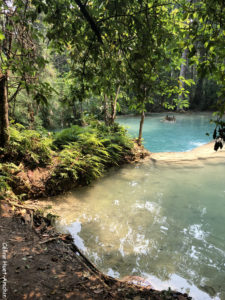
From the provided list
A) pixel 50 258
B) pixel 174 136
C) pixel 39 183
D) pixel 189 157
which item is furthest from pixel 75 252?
pixel 174 136

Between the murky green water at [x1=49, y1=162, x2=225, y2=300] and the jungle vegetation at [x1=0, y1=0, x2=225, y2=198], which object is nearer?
the jungle vegetation at [x1=0, y1=0, x2=225, y2=198]

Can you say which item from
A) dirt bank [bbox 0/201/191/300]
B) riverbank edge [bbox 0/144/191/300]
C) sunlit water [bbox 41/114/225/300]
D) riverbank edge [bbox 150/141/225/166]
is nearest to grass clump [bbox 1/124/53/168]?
sunlit water [bbox 41/114/225/300]

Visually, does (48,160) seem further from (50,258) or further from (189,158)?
(189,158)

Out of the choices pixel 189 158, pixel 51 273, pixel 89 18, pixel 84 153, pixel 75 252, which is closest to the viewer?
pixel 89 18

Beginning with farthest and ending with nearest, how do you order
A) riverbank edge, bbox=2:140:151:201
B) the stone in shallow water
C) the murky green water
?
1. riverbank edge, bbox=2:140:151:201
2. the murky green water
3. the stone in shallow water

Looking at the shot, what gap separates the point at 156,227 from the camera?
446 centimetres

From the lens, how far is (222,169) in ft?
25.9

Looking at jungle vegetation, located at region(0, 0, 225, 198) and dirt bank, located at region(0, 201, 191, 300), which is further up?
jungle vegetation, located at region(0, 0, 225, 198)

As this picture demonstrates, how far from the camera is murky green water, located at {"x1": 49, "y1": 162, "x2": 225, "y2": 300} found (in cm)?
332

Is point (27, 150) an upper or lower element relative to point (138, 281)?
upper

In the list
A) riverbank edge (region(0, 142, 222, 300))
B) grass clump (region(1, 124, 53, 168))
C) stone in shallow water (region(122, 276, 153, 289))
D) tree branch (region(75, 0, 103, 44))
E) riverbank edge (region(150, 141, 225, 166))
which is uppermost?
tree branch (region(75, 0, 103, 44))

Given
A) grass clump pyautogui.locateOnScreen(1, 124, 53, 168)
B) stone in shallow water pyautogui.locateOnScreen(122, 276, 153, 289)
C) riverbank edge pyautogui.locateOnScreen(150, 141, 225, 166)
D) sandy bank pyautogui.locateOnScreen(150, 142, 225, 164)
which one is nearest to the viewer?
stone in shallow water pyautogui.locateOnScreen(122, 276, 153, 289)

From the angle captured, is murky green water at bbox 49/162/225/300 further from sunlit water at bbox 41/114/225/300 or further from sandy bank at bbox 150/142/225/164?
sandy bank at bbox 150/142/225/164

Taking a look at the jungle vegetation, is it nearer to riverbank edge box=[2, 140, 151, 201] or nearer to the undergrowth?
the undergrowth
